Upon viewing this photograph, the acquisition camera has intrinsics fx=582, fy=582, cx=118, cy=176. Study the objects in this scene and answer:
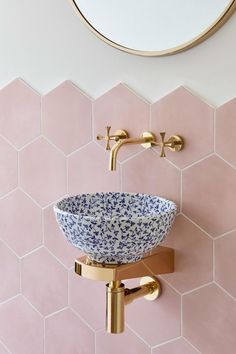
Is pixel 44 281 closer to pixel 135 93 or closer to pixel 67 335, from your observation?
pixel 67 335

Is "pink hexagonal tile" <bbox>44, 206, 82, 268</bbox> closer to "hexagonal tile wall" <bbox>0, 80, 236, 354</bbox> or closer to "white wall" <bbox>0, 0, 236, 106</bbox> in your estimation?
"hexagonal tile wall" <bbox>0, 80, 236, 354</bbox>

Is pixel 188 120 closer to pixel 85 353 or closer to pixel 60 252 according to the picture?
pixel 60 252

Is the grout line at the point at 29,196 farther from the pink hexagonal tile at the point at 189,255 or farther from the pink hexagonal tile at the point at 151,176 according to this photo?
the pink hexagonal tile at the point at 189,255

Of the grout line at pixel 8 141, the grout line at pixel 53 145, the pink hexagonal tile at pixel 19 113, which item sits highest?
the pink hexagonal tile at pixel 19 113

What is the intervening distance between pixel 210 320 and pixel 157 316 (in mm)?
162

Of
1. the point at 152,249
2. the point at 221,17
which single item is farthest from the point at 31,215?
the point at 221,17

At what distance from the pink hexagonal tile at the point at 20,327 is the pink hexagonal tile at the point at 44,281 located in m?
0.04

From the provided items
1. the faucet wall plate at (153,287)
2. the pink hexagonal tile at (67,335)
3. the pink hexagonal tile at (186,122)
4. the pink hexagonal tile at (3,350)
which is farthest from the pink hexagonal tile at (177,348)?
the pink hexagonal tile at (3,350)

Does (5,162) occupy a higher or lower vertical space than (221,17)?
lower

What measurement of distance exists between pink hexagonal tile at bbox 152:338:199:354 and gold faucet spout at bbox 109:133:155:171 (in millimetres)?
503

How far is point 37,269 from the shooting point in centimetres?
180

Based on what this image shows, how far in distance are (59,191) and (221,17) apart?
70 centimetres

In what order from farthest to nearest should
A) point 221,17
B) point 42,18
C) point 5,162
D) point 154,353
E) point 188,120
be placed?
point 5,162 < point 42,18 < point 154,353 < point 188,120 < point 221,17

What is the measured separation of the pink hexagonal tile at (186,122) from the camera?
141cm
